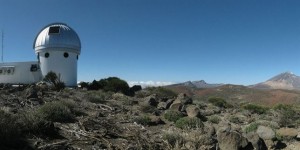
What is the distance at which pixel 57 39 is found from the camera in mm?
35750

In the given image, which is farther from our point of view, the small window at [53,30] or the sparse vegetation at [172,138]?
the small window at [53,30]

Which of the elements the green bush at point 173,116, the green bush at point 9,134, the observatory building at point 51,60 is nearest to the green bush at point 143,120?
the green bush at point 173,116

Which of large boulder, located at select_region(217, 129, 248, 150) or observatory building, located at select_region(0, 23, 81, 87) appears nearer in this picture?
large boulder, located at select_region(217, 129, 248, 150)

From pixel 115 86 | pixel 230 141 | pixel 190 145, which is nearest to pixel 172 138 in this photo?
pixel 190 145

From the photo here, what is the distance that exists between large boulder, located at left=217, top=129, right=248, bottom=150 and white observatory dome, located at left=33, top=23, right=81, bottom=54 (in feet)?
93.6

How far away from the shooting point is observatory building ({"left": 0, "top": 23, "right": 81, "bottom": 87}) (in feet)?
116

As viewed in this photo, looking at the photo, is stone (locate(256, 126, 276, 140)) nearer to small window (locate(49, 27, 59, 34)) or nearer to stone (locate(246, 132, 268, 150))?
stone (locate(246, 132, 268, 150))

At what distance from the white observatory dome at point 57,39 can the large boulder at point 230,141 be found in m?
28.5

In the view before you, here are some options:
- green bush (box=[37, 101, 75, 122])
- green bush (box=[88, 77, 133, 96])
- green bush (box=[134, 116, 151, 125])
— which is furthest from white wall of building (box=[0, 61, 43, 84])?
green bush (box=[37, 101, 75, 122])

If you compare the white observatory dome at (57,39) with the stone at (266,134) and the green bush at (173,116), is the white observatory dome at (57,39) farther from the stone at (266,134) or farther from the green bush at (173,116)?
the stone at (266,134)

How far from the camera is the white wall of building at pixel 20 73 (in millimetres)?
36744

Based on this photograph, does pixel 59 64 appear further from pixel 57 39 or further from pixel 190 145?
pixel 190 145

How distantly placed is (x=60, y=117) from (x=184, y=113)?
6.56 m

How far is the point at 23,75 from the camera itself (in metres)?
37.4
